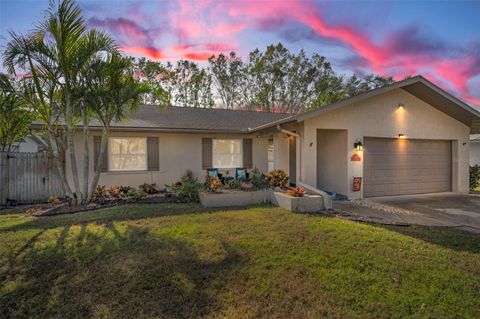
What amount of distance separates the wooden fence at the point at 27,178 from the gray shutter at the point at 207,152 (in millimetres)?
5324

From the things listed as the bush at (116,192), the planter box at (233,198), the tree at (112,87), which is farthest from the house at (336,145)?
the tree at (112,87)

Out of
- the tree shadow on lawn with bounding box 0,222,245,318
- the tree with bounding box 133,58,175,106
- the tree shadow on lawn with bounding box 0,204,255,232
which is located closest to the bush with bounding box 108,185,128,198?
the tree shadow on lawn with bounding box 0,204,255,232

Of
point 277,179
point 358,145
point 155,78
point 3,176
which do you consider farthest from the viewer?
point 155,78

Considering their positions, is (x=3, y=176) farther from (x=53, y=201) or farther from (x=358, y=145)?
(x=358, y=145)

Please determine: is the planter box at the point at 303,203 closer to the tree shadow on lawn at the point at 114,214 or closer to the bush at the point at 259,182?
the bush at the point at 259,182

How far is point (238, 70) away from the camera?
26.3 m

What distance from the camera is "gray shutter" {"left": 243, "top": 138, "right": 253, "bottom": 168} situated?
1180 centimetres

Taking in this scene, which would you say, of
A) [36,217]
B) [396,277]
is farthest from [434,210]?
[36,217]

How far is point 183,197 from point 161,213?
6.27 ft

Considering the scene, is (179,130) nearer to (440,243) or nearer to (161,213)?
(161,213)

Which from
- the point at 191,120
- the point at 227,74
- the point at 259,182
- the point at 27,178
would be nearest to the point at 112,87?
the point at 191,120

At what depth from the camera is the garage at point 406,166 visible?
388 inches

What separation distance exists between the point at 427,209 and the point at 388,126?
11.2 ft

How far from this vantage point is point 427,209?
26.0ft
